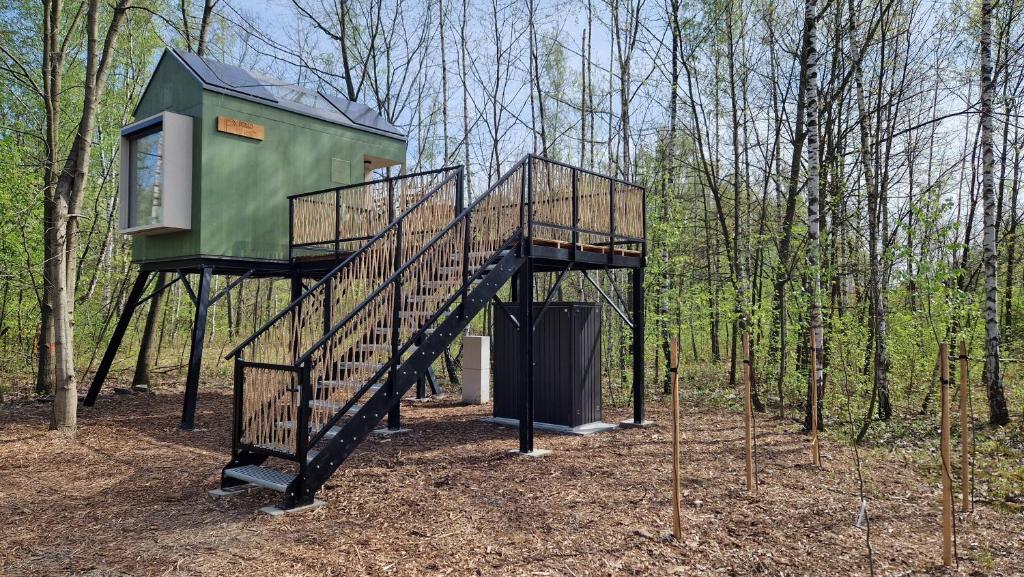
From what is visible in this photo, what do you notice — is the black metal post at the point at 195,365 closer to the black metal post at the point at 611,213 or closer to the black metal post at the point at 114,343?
the black metal post at the point at 114,343

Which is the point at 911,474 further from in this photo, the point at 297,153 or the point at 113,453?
the point at 297,153

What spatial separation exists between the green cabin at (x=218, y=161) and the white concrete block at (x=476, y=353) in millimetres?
3983

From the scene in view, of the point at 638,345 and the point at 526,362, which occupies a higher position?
the point at 638,345

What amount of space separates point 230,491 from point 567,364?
16.9ft

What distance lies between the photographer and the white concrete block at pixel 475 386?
1300 centimetres

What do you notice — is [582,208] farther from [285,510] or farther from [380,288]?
[285,510]

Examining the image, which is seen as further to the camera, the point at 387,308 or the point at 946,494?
the point at 387,308

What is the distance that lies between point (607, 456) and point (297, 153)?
303 inches

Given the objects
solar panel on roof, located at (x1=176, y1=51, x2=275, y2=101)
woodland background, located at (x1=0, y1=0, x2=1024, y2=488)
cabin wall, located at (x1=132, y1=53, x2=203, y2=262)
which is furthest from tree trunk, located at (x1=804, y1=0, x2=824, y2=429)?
cabin wall, located at (x1=132, y1=53, x2=203, y2=262)

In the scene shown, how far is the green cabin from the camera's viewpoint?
10453mm

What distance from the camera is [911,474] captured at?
7.07 metres

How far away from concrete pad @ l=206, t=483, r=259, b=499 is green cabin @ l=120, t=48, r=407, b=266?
17.4 feet

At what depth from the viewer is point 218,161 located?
34.9 feet

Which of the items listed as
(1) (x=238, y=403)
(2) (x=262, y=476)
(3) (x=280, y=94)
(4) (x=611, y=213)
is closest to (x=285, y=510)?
(2) (x=262, y=476)
